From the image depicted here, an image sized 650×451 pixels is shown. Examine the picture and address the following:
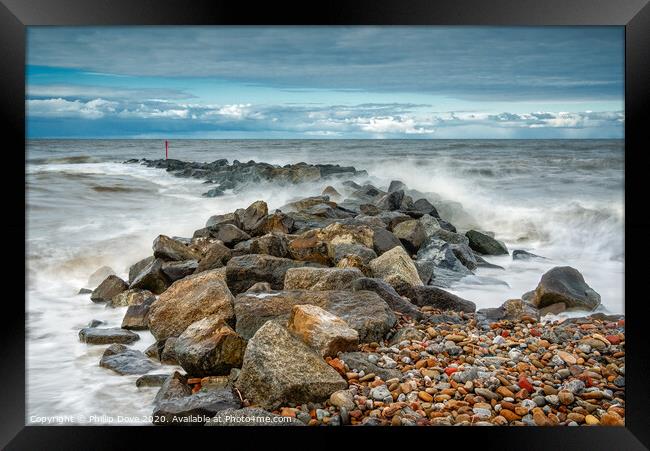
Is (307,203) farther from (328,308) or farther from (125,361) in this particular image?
(125,361)

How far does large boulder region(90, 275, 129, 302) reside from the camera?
4.14 m

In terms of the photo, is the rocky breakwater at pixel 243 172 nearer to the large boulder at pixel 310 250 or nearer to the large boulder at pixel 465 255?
the large boulder at pixel 310 250

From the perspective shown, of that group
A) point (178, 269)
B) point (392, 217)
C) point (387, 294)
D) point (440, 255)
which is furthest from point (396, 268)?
point (178, 269)

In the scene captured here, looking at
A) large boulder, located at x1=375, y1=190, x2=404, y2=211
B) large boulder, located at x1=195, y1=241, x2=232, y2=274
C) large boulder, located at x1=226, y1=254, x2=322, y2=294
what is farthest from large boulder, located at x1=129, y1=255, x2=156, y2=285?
large boulder, located at x1=375, y1=190, x2=404, y2=211

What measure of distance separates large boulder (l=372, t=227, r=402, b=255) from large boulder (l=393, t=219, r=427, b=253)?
0.07 metres

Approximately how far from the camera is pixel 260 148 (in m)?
4.37

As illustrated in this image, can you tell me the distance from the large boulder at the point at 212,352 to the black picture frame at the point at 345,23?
34cm

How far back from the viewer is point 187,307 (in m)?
3.93

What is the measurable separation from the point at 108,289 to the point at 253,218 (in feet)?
4.13

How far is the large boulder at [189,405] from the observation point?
3305 millimetres

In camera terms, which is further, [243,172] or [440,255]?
[440,255]

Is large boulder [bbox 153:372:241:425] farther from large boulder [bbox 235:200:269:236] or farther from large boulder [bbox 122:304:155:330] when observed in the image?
large boulder [bbox 235:200:269:236]

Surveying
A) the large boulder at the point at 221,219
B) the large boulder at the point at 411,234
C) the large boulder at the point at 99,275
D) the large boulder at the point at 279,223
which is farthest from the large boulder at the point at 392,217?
the large boulder at the point at 99,275

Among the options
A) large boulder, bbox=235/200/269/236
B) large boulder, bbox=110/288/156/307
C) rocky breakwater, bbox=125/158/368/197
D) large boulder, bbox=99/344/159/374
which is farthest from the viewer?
large boulder, bbox=235/200/269/236
